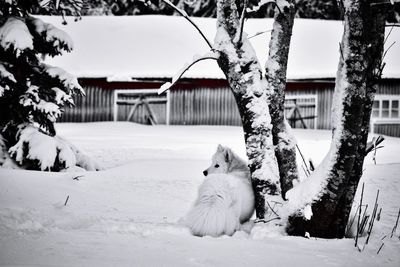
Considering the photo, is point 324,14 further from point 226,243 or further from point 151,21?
point 226,243

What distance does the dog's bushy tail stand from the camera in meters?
4.56

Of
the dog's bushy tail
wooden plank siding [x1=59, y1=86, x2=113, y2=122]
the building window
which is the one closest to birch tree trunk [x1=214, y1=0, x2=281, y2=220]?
the dog's bushy tail

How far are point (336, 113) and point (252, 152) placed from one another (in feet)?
3.78

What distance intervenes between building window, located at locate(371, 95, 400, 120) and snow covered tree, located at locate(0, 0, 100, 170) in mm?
18950

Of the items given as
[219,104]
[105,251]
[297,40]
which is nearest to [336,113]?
[105,251]

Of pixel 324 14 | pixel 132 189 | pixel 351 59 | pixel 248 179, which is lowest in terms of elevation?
pixel 132 189

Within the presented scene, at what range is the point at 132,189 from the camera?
8.22 m

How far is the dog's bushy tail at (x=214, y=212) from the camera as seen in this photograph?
15.0 ft

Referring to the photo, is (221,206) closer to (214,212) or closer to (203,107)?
(214,212)

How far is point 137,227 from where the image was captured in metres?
4.63

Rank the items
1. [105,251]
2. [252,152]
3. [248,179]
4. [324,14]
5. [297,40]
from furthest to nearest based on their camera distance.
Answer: [324,14], [297,40], [248,179], [252,152], [105,251]

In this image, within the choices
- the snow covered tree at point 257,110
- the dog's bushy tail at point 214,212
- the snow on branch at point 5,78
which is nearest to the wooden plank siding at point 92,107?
the snow on branch at point 5,78

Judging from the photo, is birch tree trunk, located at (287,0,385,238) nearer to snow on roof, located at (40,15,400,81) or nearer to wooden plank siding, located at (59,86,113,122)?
snow on roof, located at (40,15,400,81)

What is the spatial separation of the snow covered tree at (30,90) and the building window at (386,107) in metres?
18.9
